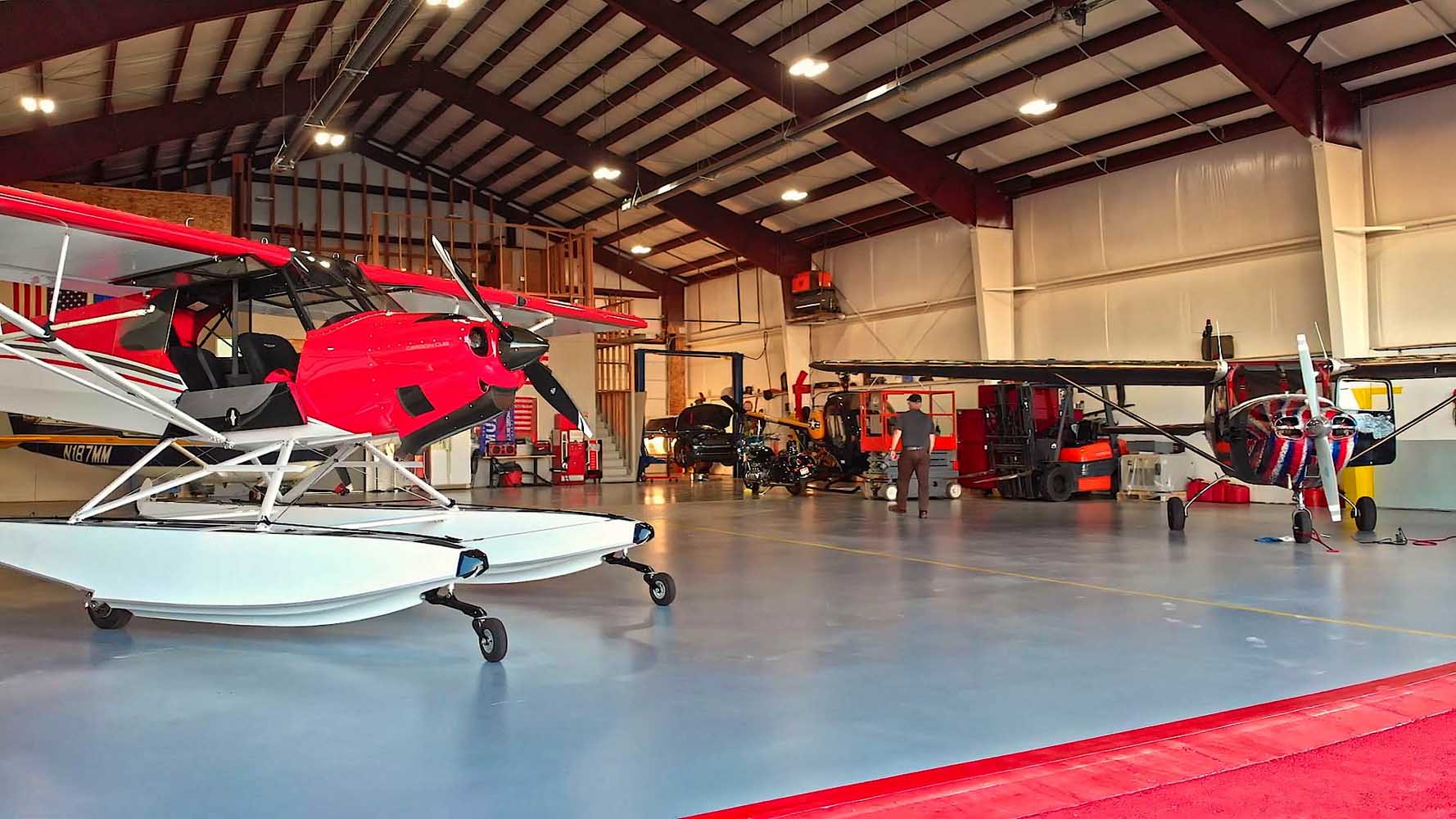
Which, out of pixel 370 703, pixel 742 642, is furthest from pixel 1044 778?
pixel 370 703

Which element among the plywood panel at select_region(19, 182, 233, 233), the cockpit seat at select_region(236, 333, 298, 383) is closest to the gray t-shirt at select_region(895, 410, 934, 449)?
the cockpit seat at select_region(236, 333, 298, 383)

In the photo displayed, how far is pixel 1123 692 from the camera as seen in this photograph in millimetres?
3240

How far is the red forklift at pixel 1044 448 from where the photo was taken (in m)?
13.9

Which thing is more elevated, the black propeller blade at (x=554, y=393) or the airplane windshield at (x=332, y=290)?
the airplane windshield at (x=332, y=290)

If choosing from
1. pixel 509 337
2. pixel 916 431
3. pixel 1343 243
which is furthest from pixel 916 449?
pixel 509 337

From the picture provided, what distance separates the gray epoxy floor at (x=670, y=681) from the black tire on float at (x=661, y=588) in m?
0.14

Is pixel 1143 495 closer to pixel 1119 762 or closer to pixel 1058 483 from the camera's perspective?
pixel 1058 483

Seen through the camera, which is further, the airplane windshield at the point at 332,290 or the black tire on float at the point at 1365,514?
the black tire on float at the point at 1365,514

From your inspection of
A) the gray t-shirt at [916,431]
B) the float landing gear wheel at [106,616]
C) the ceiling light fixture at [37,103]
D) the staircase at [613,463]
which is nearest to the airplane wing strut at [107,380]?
the float landing gear wheel at [106,616]

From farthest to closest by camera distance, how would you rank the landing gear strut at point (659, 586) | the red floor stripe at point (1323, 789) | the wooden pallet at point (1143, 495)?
1. the wooden pallet at point (1143, 495)
2. the landing gear strut at point (659, 586)
3. the red floor stripe at point (1323, 789)

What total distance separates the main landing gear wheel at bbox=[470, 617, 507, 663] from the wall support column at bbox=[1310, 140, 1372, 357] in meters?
12.3

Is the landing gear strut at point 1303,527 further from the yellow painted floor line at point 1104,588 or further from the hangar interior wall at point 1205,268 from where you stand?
the hangar interior wall at point 1205,268

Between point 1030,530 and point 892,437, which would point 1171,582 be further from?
point 892,437

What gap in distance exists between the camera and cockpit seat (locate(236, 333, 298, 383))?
17.3 ft
